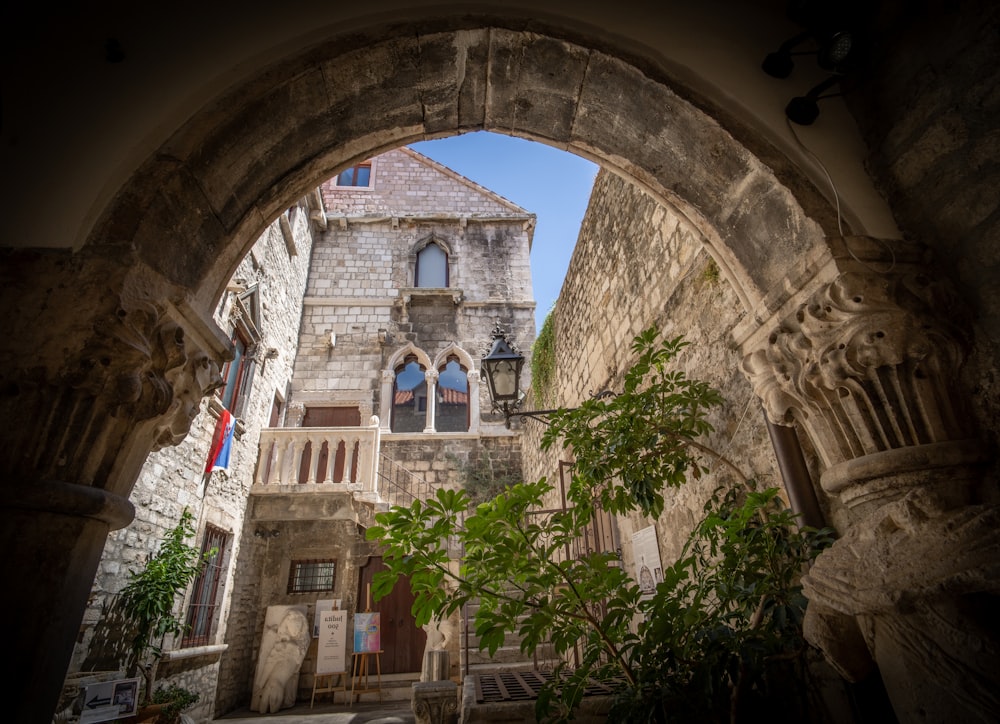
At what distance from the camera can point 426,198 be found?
12070 millimetres

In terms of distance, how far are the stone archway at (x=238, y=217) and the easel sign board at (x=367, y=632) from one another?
6.86 m

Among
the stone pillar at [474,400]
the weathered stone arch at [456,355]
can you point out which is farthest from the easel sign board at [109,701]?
the weathered stone arch at [456,355]

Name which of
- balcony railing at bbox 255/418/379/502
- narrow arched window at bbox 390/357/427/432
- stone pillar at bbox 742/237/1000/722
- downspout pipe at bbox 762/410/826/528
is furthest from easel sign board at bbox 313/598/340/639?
stone pillar at bbox 742/237/1000/722

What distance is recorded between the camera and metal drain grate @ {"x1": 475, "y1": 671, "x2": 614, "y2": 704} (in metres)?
2.82

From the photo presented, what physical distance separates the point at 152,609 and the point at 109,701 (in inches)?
32.2

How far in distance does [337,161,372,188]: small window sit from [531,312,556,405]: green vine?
7651mm

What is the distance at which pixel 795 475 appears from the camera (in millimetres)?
1846

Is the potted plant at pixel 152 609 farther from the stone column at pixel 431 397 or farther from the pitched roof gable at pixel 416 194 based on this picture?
the pitched roof gable at pixel 416 194

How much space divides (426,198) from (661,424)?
36.1 ft

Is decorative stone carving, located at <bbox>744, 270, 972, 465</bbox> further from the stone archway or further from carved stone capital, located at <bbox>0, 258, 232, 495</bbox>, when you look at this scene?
carved stone capital, located at <bbox>0, 258, 232, 495</bbox>

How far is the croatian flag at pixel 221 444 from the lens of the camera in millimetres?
6070

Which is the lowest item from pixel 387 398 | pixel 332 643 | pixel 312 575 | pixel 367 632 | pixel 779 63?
pixel 332 643

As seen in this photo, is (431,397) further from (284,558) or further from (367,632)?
(367,632)

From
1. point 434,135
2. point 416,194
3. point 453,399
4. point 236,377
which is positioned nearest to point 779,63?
point 434,135
